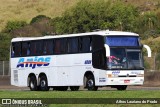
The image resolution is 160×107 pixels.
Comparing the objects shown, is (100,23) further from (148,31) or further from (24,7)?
(24,7)

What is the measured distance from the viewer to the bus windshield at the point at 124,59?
37031 millimetres

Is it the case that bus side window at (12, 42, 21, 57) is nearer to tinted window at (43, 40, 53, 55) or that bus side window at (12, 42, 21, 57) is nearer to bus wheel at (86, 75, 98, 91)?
tinted window at (43, 40, 53, 55)

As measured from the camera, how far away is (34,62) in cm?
4225

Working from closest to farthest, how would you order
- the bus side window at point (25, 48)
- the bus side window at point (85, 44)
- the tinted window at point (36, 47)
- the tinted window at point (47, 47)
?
the bus side window at point (85, 44), the tinted window at point (47, 47), the tinted window at point (36, 47), the bus side window at point (25, 48)

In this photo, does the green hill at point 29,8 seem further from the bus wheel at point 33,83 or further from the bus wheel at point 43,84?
the bus wheel at point 43,84

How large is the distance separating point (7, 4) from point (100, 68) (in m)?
90.2

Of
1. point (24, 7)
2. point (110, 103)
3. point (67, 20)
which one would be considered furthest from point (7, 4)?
point (110, 103)

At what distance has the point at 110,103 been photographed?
77.2ft

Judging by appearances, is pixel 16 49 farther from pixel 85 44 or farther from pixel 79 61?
pixel 85 44

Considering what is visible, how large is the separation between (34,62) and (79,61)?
14.2 feet

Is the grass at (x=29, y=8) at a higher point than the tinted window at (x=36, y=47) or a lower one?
higher

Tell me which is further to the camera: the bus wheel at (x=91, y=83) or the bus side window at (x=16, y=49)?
the bus side window at (x=16, y=49)

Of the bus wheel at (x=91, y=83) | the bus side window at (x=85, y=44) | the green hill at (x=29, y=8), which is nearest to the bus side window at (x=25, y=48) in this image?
the bus side window at (x=85, y=44)

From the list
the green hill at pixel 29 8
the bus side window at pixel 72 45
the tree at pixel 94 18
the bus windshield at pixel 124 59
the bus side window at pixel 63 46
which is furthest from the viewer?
the green hill at pixel 29 8
